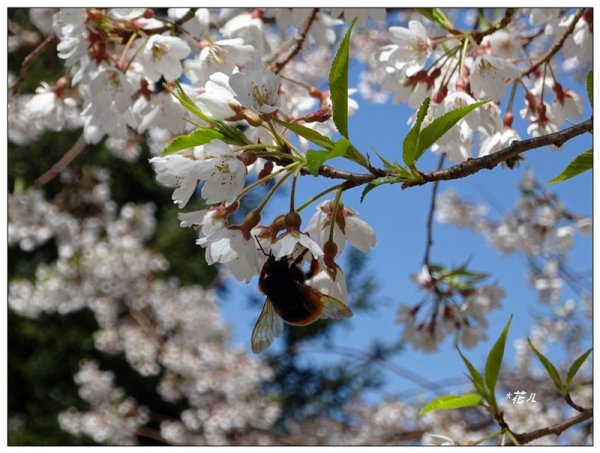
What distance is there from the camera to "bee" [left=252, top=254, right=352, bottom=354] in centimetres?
72

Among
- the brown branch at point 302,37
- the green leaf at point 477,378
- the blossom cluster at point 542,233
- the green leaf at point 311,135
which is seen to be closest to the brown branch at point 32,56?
the brown branch at point 302,37

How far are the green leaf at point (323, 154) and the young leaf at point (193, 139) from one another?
4.0 inches

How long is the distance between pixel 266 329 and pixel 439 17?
61cm

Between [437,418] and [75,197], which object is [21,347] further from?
[437,418]

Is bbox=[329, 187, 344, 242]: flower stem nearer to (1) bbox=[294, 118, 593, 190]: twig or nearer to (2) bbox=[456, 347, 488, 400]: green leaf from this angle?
(1) bbox=[294, 118, 593, 190]: twig

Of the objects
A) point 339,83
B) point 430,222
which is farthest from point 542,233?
point 339,83

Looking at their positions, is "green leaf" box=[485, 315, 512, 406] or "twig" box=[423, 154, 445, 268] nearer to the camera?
"green leaf" box=[485, 315, 512, 406]

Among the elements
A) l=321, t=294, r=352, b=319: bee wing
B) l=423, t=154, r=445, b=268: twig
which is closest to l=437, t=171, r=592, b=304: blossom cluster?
l=423, t=154, r=445, b=268: twig

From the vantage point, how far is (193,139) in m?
0.66

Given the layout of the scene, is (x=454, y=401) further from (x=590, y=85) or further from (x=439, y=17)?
(x=439, y=17)

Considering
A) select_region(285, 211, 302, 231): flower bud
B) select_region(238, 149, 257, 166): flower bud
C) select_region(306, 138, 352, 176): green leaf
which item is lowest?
select_region(285, 211, 302, 231): flower bud

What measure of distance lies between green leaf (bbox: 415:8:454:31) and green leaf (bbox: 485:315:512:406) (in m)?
0.46

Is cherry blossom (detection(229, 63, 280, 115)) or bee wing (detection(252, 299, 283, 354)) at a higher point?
cherry blossom (detection(229, 63, 280, 115))

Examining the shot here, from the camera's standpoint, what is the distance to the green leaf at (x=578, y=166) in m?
0.72
